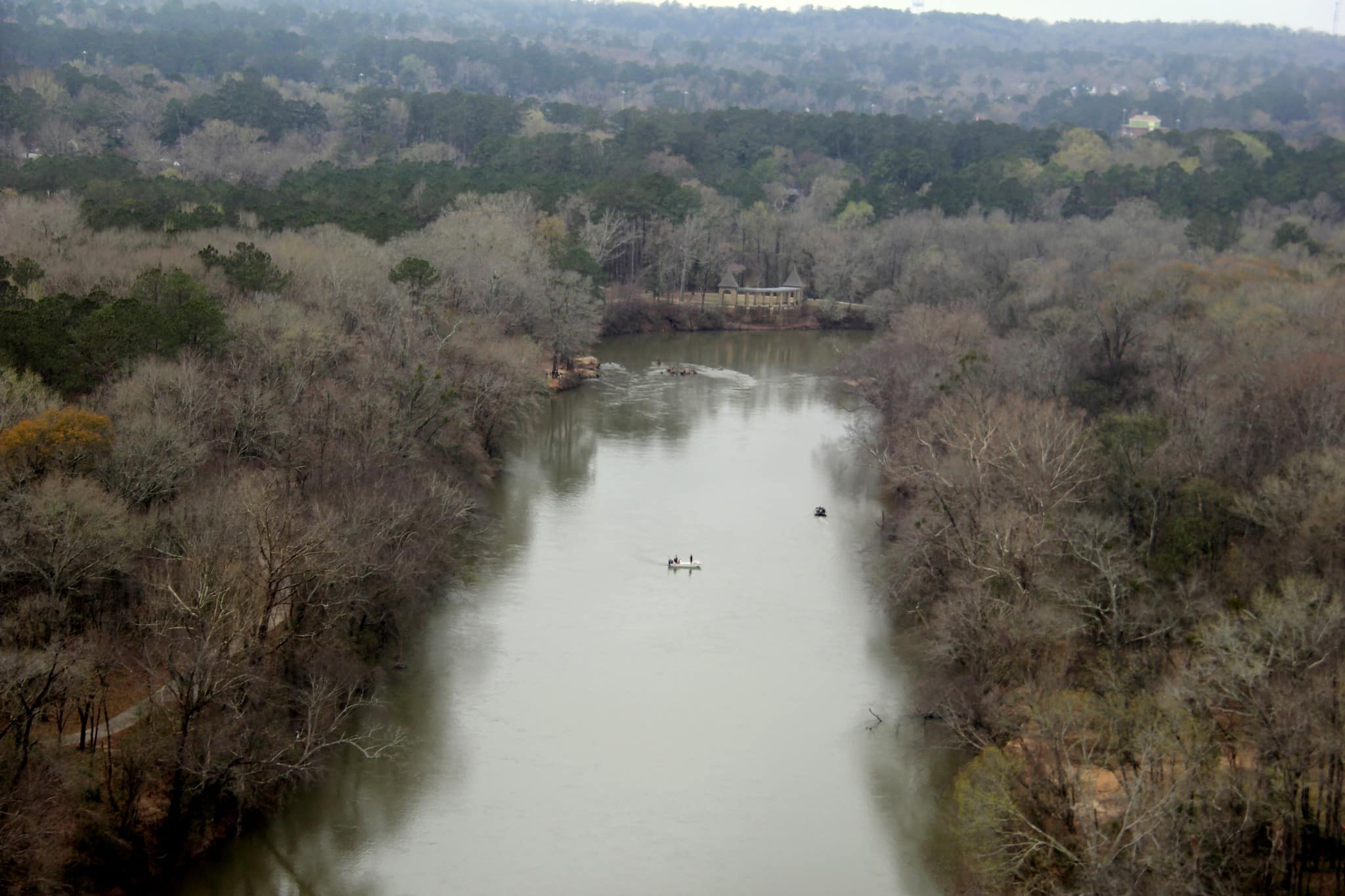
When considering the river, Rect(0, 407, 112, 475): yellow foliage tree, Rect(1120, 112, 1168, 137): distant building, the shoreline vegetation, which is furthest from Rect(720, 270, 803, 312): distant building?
A: Rect(1120, 112, 1168, 137): distant building

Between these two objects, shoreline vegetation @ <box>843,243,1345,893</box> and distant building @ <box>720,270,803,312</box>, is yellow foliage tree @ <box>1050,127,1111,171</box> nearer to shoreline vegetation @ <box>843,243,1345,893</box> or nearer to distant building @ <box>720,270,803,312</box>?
distant building @ <box>720,270,803,312</box>

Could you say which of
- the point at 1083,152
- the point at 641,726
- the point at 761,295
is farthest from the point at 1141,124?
the point at 641,726

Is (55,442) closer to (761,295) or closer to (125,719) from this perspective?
(125,719)

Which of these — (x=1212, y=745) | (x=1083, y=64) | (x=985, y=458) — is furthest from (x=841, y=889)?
(x=1083, y=64)

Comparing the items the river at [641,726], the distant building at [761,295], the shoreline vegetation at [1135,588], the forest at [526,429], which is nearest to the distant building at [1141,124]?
the forest at [526,429]

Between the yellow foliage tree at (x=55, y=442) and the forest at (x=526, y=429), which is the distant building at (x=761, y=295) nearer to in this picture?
the forest at (x=526, y=429)

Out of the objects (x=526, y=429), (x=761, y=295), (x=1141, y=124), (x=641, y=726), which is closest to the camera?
(x=641, y=726)
